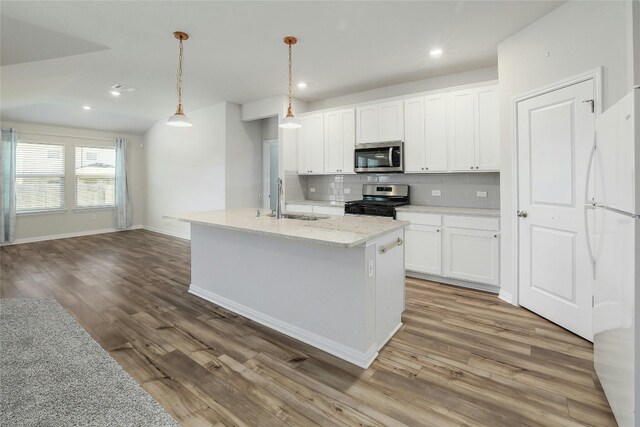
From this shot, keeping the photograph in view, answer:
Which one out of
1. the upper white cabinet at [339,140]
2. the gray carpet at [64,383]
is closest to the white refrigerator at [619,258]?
the gray carpet at [64,383]

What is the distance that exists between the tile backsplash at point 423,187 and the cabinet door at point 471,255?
69 cm

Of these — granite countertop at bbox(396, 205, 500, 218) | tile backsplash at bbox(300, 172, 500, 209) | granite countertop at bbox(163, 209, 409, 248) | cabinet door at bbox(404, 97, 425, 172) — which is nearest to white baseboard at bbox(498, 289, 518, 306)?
granite countertop at bbox(396, 205, 500, 218)

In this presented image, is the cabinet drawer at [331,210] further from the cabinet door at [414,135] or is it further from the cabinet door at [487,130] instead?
the cabinet door at [487,130]

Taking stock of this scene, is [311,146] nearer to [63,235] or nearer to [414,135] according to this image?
[414,135]

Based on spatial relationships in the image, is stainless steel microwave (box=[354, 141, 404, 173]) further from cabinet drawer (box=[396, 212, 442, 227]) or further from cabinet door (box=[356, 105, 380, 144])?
cabinet drawer (box=[396, 212, 442, 227])

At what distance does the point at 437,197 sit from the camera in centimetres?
446

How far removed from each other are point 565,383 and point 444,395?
79cm

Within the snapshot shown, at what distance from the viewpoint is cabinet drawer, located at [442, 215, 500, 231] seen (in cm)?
349

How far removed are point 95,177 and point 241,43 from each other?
6300 mm

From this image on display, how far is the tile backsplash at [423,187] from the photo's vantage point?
13.4 feet

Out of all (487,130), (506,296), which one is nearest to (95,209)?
(487,130)

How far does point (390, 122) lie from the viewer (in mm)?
4453

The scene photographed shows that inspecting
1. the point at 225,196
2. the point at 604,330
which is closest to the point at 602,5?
the point at 604,330

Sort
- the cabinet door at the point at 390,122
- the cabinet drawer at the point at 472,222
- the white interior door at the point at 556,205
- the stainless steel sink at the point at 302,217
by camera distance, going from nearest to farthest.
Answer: the white interior door at the point at 556,205 < the stainless steel sink at the point at 302,217 < the cabinet drawer at the point at 472,222 < the cabinet door at the point at 390,122
